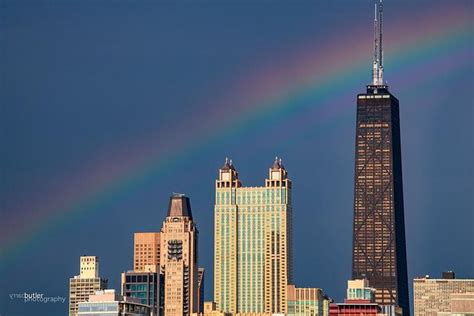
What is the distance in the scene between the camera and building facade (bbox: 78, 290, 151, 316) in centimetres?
13612

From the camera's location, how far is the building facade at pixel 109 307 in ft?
447

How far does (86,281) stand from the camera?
197 metres

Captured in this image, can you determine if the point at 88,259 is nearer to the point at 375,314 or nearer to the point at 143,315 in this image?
→ the point at 375,314

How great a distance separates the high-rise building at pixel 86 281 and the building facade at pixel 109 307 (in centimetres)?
4982

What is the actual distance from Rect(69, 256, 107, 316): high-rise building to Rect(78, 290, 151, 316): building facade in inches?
1961

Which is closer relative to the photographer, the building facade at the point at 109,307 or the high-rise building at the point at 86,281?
the building facade at the point at 109,307

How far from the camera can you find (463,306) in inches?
7490

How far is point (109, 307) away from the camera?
448 feet

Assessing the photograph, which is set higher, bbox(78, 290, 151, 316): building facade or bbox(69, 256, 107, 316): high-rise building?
bbox(69, 256, 107, 316): high-rise building

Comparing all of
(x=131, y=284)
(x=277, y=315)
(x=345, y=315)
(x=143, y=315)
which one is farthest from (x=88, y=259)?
(x=143, y=315)

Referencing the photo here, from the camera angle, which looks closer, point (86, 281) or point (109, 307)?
point (109, 307)

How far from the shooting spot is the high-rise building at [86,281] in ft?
635

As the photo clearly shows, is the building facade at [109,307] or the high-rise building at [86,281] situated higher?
the high-rise building at [86,281]

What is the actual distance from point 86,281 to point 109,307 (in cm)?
6055
